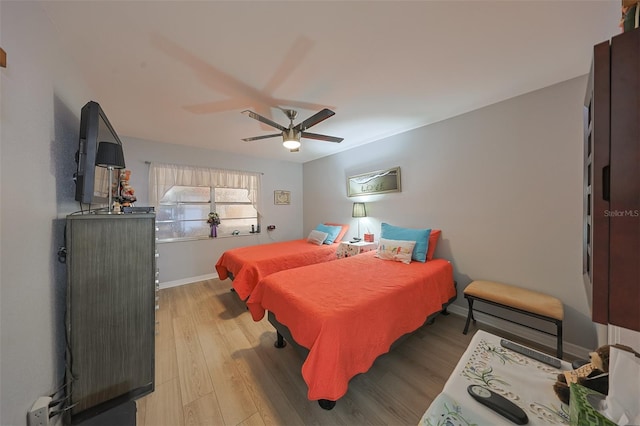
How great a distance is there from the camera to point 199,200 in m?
4.04

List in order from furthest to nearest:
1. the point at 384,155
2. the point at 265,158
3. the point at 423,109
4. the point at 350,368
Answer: the point at 265,158 → the point at 384,155 → the point at 423,109 → the point at 350,368

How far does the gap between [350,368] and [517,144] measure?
8.67ft

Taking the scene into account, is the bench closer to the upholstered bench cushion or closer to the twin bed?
the upholstered bench cushion

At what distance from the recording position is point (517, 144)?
2.25 metres

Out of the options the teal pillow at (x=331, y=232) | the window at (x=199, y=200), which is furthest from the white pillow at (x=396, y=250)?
the window at (x=199, y=200)

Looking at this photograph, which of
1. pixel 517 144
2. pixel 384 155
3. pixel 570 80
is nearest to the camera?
pixel 570 80

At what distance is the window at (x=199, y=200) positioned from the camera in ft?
11.9

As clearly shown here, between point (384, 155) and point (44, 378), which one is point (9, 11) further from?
point (384, 155)

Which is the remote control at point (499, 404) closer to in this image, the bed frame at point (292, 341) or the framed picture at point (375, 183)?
the bed frame at point (292, 341)

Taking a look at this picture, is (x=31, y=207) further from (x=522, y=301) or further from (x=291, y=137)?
(x=522, y=301)

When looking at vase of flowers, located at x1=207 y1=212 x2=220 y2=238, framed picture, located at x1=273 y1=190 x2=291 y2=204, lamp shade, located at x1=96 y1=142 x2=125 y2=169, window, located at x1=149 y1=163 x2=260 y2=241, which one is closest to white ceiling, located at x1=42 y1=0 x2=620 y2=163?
lamp shade, located at x1=96 y1=142 x2=125 y2=169

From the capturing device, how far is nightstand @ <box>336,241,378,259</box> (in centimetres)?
324

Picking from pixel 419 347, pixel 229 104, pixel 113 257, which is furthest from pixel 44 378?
pixel 419 347

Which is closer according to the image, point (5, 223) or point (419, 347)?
point (5, 223)
